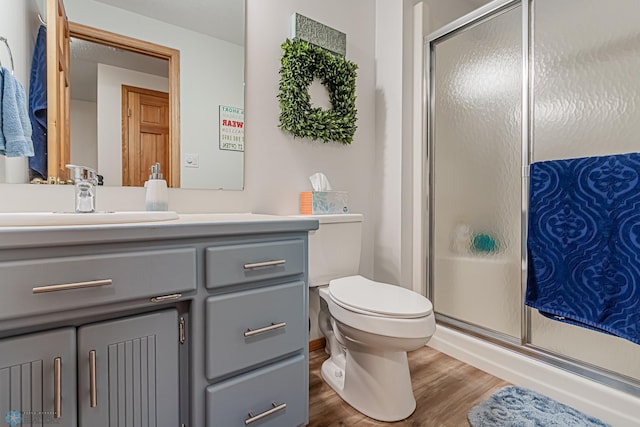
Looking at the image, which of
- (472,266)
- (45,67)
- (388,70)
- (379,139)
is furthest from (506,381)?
(45,67)

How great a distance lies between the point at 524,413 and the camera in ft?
4.26

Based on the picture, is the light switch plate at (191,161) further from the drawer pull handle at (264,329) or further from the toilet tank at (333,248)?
the drawer pull handle at (264,329)

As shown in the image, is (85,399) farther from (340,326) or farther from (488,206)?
(488,206)

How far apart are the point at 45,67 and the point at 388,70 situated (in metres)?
1.74

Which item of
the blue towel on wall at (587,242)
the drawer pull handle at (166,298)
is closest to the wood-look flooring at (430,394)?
the blue towel on wall at (587,242)

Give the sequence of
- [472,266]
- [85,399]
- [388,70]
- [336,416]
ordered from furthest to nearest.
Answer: [388,70], [472,266], [336,416], [85,399]

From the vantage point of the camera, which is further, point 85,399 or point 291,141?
point 291,141

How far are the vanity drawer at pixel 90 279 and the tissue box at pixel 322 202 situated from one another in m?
0.89

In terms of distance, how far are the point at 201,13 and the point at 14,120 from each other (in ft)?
2.91

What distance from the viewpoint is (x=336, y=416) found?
131 centimetres

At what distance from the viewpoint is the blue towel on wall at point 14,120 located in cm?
111

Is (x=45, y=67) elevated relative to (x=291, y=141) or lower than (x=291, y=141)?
elevated

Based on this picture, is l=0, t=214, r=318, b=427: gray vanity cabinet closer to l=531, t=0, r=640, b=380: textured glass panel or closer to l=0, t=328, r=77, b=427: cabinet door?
l=0, t=328, r=77, b=427: cabinet door

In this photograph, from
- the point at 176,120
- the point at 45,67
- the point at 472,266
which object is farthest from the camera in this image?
the point at 472,266
